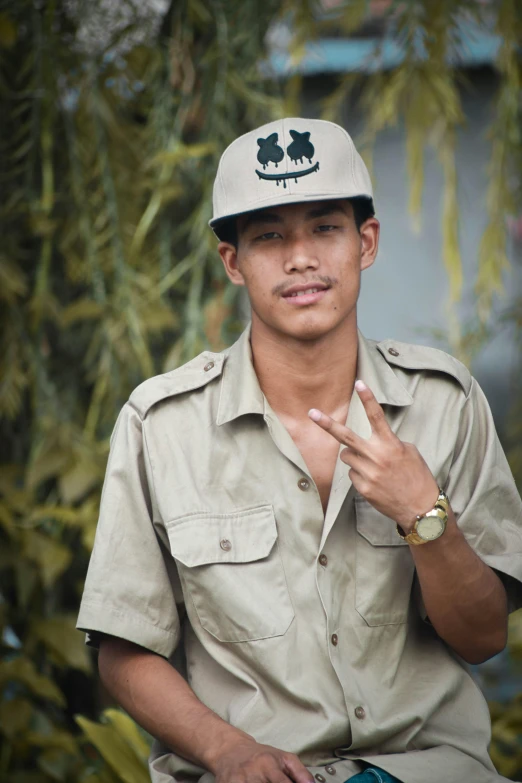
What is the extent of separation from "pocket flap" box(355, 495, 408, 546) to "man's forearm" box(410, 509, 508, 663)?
0.12m

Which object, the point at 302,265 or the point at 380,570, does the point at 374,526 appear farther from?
the point at 302,265

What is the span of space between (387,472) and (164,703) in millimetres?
591

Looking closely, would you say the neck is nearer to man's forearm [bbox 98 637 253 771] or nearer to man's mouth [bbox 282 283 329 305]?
man's mouth [bbox 282 283 329 305]

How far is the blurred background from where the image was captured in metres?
3.15

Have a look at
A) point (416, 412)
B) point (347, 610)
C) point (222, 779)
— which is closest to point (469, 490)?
point (416, 412)

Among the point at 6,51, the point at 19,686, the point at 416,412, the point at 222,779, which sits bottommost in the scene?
the point at 19,686

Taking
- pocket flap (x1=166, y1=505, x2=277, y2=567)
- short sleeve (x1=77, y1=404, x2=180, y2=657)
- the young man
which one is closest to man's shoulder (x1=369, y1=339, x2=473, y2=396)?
the young man

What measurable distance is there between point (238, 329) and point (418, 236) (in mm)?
762

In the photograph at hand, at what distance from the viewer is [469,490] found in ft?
6.81

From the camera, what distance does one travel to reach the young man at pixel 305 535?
1904mm

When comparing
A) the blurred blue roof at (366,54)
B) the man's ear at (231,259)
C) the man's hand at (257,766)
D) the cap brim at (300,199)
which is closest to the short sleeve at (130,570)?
the man's hand at (257,766)

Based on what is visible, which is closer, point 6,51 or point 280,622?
point 280,622

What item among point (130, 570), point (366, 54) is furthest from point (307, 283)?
point (366, 54)

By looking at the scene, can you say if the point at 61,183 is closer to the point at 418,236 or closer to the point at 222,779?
the point at 418,236
